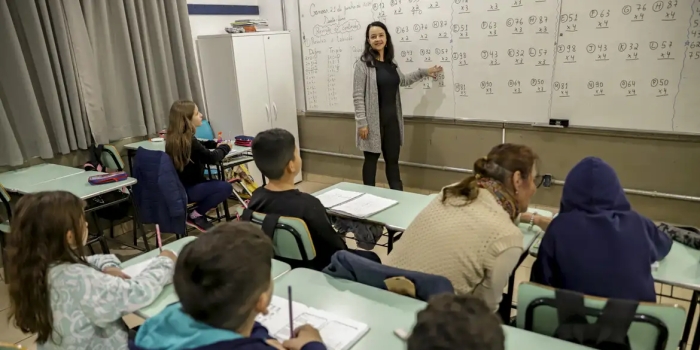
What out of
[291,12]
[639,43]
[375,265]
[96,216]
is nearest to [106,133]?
[96,216]

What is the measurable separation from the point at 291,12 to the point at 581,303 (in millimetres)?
4287

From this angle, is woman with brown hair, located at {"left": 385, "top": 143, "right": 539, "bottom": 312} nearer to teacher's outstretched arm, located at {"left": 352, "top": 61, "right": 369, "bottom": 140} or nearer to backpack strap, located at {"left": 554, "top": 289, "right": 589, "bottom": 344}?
backpack strap, located at {"left": 554, "top": 289, "right": 589, "bottom": 344}

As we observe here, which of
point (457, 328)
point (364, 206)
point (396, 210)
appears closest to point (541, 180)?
point (396, 210)

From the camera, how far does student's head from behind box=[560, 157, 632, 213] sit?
1468mm

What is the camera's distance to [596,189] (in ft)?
4.82

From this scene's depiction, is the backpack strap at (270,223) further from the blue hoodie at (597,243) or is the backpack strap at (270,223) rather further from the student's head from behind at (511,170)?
the blue hoodie at (597,243)

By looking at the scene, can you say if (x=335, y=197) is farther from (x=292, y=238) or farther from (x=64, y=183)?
(x=64, y=183)

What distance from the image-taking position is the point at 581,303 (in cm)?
126

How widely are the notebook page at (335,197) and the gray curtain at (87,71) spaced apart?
7.22ft

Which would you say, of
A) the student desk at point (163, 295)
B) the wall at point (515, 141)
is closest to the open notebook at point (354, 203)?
the student desk at point (163, 295)

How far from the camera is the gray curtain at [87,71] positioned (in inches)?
130

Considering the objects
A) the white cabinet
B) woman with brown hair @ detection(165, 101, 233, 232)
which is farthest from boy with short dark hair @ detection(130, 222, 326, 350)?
the white cabinet

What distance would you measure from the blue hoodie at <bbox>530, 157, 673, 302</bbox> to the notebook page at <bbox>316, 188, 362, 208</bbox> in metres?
1.14

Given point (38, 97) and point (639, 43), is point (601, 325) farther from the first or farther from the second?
point (38, 97)
